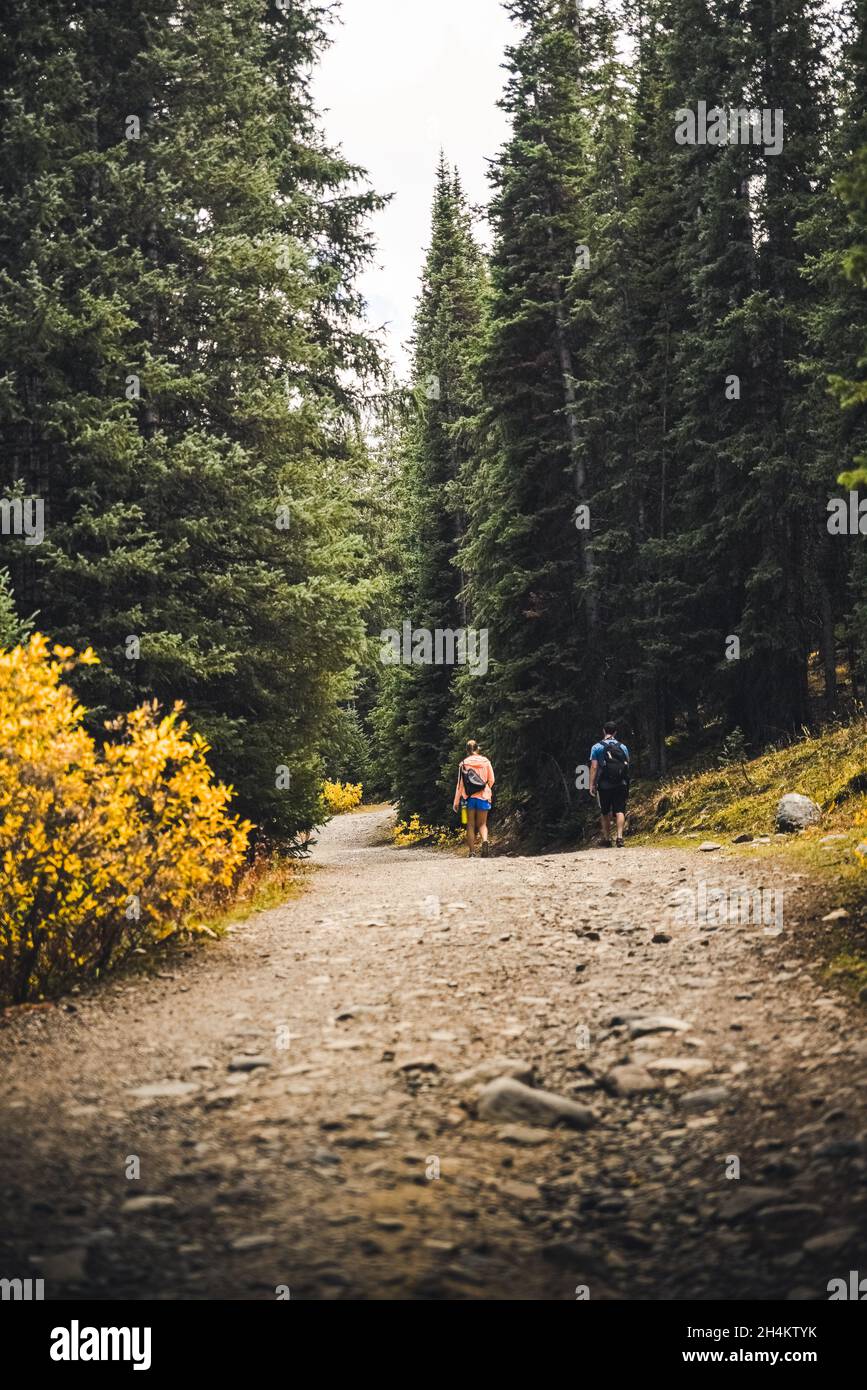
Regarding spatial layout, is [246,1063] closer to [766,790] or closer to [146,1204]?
[146,1204]

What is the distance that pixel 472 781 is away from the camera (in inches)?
710

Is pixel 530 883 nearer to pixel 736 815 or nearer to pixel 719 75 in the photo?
pixel 736 815

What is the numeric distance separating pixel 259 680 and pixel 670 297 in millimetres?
15849

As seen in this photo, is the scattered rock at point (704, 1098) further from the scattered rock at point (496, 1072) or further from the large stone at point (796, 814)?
the large stone at point (796, 814)

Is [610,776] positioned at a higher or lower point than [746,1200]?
higher

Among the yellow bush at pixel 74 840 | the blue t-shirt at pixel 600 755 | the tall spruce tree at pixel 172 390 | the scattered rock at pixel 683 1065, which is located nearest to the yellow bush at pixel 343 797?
the blue t-shirt at pixel 600 755

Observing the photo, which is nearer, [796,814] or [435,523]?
[796,814]

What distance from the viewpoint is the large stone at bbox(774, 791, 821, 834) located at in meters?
13.5

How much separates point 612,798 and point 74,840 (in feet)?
37.9

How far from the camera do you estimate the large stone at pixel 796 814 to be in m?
13.5

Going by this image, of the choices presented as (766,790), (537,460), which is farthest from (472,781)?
(537,460)

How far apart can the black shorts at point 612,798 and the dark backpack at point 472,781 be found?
6.81 feet

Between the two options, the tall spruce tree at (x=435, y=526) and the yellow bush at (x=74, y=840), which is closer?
the yellow bush at (x=74, y=840)

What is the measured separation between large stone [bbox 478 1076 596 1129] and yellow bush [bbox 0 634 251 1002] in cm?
405
